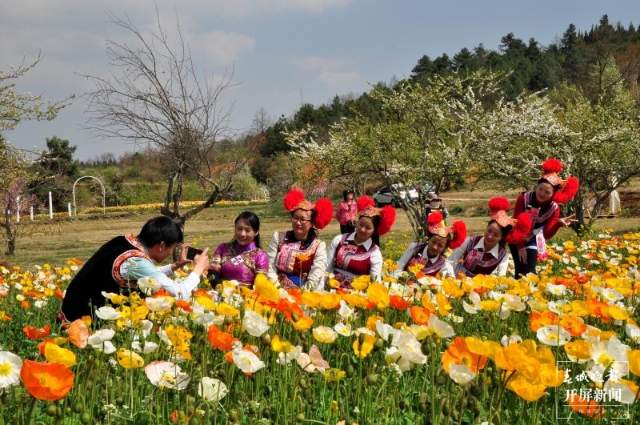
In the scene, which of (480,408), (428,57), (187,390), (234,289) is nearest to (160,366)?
(187,390)

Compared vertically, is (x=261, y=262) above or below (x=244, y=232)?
below

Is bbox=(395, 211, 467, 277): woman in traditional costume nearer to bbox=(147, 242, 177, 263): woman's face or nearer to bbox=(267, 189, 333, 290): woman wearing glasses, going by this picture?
bbox=(267, 189, 333, 290): woman wearing glasses

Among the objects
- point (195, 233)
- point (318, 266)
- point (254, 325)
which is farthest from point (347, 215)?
point (195, 233)

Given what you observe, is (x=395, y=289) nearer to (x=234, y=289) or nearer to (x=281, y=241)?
(x=234, y=289)

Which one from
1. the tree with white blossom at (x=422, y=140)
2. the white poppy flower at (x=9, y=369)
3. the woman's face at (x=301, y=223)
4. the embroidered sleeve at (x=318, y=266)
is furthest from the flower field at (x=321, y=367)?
the tree with white blossom at (x=422, y=140)

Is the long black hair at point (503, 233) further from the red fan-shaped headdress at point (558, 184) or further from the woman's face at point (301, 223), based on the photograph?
the woman's face at point (301, 223)

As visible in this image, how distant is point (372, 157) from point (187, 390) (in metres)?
13.7

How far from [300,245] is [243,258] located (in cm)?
54

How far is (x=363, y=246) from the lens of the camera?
618 cm

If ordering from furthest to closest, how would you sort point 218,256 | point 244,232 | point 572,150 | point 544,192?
point 572,150 < point 544,192 < point 218,256 < point 244,232

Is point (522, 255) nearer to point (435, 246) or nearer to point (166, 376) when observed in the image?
point (435, 246)

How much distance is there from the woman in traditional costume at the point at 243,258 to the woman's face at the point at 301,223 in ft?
1.15

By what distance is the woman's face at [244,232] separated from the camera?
573cm

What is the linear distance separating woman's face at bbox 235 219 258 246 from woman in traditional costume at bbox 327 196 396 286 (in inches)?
33.0
